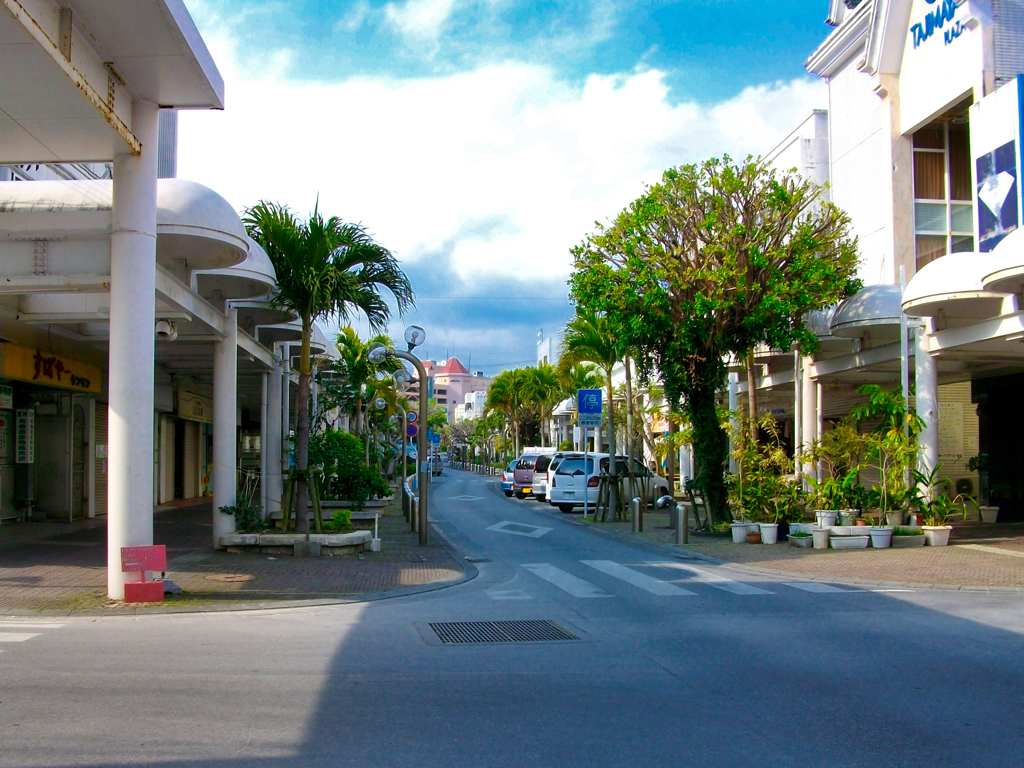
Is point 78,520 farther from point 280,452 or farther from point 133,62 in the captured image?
point 133,62

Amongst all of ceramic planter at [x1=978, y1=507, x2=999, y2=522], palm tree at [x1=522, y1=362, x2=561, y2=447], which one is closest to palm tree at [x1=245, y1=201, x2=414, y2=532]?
ceramic planter at [x1=978, y1=507, x2=999, y2=522]

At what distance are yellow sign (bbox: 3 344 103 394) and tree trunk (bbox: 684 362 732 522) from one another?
42.3 feet

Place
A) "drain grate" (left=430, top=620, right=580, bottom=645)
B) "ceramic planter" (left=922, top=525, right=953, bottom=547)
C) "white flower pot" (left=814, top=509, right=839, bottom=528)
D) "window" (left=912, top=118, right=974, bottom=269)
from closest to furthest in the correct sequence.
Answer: "drain grate" (left=430, top=620, right=580, bottom=645), "ceramic planter" (left=922, top=525, right=953, bottom=547), "white flower pot" (left=814, top=509, right=839, bottom=528), "window" (left=912, top=118, right=974, bottom=269)

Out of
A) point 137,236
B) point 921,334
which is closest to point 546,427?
point 921,334

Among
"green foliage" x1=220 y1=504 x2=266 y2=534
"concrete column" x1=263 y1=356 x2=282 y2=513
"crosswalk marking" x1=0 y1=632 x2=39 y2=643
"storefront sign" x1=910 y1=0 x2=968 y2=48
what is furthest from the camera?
"storefront sign" x1=910 y1=0 x2=968 y2=48

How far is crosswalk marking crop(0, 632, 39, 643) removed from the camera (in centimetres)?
849

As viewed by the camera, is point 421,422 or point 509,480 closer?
point 421,422

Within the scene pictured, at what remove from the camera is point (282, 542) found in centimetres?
1495

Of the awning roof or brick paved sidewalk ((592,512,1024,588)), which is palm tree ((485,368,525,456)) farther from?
the awning roof

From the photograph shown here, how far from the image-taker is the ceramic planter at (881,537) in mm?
16906

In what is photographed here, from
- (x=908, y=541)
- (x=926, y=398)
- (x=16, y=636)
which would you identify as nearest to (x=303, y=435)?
(x=16, y=636)

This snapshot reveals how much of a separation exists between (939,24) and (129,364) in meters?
19.6

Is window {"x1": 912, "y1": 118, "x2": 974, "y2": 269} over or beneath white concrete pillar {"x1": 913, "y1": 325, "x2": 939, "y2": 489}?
over

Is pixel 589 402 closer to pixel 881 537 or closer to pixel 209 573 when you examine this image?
pixel 881 537
